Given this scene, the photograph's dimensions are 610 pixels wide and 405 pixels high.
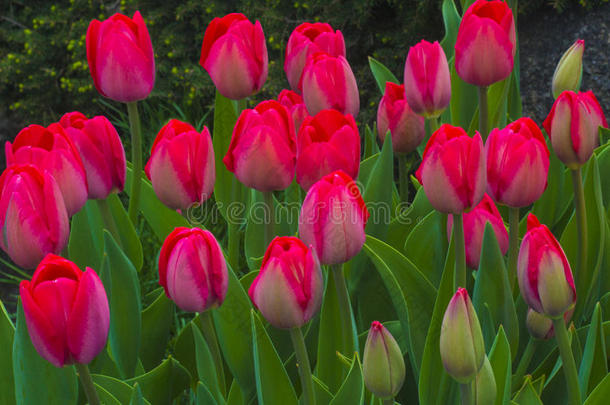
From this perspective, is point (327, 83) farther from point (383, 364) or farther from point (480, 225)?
point (383, 364)

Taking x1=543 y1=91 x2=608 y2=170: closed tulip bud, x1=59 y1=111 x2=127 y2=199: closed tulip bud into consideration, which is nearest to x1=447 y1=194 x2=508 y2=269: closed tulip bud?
x1=543 y1=91 x2=608 y2=170: closed tulip bud

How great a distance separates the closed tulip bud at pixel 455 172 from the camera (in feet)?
2.73

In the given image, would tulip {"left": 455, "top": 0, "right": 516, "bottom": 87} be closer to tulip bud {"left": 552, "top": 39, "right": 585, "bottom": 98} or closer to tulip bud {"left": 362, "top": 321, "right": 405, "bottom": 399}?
tulip bud {"left": 552, "top": 39, "right": 585, "bottom": 98}

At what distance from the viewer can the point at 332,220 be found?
2.61 ft

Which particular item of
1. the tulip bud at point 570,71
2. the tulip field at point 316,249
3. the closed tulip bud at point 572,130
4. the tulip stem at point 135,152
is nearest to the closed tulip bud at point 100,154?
the tulip field at point 316,249

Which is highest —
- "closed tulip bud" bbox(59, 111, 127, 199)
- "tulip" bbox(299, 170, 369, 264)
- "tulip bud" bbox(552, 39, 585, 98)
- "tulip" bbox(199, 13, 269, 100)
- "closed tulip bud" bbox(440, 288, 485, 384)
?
"tulip" bbox(199, 13, 269, 100)

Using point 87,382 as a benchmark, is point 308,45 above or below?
above

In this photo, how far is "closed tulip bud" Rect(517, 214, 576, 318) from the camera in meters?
0.78

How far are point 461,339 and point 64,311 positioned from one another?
36 cm

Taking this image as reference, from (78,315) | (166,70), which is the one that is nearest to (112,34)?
(78,315)

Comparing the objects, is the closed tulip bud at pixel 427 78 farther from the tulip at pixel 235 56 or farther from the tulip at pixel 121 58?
the tulip at pixel 121 58

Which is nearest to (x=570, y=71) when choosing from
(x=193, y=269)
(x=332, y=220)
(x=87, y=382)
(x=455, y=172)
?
(x=455, y=172)

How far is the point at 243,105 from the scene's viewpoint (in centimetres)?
125

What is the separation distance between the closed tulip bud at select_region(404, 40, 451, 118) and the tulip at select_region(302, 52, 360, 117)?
0.08m
